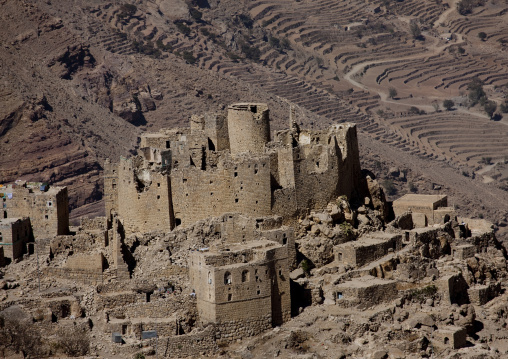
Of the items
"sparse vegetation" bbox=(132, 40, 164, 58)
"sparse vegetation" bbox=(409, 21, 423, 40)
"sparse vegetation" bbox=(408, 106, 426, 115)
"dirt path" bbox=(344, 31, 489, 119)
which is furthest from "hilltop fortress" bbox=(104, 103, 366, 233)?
"sparse vegetation" bbox=(409, 21, 423, 40)

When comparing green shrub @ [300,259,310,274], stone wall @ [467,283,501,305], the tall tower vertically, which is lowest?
stone wall @ [467,283,501,305]

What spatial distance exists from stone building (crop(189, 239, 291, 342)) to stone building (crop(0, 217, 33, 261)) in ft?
A: 40.7

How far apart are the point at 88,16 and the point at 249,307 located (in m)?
93.3

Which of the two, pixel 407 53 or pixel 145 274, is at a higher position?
pixel 407 53

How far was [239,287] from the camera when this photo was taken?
234 ft

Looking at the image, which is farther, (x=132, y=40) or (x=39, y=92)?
(x=132, y=40)

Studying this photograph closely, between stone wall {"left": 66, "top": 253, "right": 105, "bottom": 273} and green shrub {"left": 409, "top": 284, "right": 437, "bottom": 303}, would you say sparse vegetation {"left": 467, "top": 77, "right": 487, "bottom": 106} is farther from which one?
stone wall {"left": 66, "top": 253, "right": 105, "bottom": 273}

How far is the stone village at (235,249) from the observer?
7206 cm

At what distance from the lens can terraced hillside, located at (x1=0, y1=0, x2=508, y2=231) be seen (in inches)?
5453

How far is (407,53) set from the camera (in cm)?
18662

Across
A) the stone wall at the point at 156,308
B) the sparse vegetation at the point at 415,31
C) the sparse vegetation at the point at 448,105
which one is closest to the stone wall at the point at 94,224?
the stone wall at the point at 156,308

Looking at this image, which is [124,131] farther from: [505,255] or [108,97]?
[505,255]

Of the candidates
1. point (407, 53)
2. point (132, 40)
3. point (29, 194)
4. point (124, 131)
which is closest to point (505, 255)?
point (29, 194)

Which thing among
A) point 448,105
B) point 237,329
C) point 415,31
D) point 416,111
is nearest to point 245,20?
point 415,31
